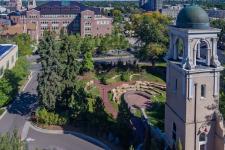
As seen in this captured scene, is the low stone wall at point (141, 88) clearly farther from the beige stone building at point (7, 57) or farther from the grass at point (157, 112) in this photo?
the beige stone building at point (7, 57)

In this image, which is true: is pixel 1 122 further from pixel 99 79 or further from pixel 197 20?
pixel 197 20

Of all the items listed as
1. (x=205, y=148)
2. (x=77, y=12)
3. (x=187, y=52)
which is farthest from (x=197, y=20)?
(x=77, y=12)

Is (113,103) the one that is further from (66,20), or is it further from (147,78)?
(66,20)

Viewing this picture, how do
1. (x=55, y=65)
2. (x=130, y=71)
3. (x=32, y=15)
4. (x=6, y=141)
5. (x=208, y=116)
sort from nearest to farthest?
(x=6, y=141)
(x=208, y=116)
(x=55, y=65)
(x=130, y=71)
(x=32, y=15)

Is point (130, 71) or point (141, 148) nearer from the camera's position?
point (141, 148)

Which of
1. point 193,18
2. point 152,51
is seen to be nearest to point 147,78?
point 152,51

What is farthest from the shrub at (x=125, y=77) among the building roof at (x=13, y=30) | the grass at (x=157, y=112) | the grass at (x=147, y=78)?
the building roof at (x=13, y=30)

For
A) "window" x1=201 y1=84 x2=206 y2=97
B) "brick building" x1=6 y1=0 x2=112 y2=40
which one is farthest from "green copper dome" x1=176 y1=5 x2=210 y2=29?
"brick building" x1=6 y1=0 x2=112 y2=40
